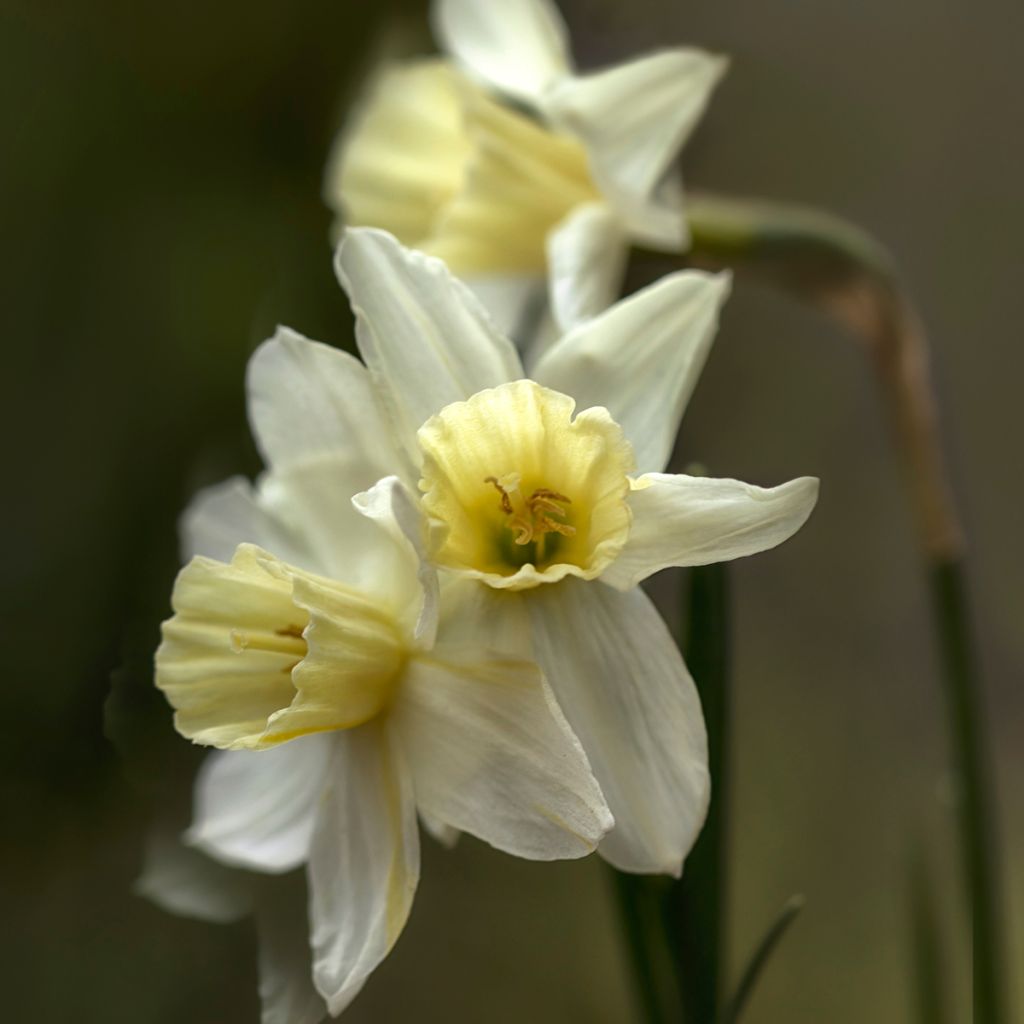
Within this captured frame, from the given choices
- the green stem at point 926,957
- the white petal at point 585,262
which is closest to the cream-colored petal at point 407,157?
the white petal at point 585,262

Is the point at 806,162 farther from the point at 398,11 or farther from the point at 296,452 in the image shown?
the point at 296,452

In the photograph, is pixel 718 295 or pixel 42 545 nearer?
pixel 718 295

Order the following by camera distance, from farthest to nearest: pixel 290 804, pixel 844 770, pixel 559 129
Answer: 1. pixel 844 770
2. pixel 559 129
3. pixel 290 804

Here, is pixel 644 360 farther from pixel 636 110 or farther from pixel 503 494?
pixel 636 110

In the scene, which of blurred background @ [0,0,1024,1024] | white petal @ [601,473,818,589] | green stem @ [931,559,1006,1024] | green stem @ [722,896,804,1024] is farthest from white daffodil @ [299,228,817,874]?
blurred background @ [0,0,1024,1024]

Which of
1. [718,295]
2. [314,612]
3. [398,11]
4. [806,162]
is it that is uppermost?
[398,11]

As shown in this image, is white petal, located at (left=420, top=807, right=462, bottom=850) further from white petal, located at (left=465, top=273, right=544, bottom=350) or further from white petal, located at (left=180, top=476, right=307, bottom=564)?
white petal, located at (left=465, top=273, right=544, bottom=350)

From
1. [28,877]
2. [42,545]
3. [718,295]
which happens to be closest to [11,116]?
[42,545]

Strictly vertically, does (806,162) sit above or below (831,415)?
above
